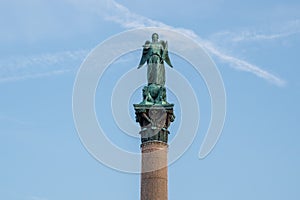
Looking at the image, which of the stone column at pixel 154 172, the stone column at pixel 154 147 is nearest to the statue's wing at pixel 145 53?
the stone column at pixel 154 147

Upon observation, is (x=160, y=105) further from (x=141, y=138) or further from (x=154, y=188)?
(x=154, y=188)

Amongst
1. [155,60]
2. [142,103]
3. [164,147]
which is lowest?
[164,147]

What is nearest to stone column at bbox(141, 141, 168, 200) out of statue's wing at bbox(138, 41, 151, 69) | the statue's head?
statue's wing at bbox(138, 41, 151, 69)

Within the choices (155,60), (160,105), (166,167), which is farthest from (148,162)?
(155,60)

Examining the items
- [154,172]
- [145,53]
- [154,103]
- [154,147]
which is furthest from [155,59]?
[154,172]

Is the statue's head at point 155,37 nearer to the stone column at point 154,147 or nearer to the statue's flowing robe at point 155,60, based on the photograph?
the statue's flowing robe at point 155,60

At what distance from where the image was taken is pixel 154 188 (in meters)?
35.1

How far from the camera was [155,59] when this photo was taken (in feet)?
127

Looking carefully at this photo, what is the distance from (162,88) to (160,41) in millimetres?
3336

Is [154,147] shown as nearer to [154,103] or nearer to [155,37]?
[154,103]

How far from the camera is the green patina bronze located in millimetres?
36375

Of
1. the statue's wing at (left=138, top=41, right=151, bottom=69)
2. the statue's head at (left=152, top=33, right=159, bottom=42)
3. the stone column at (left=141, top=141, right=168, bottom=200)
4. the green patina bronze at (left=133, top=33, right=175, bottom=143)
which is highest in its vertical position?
the statue's head at (left=152, top=33, right=159, bottom=42)

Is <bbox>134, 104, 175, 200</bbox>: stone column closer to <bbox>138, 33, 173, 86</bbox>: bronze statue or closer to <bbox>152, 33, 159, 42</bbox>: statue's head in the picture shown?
<bbox>138, 33, 173, 86</bbox>: bronze statue

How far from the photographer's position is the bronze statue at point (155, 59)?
126ft
